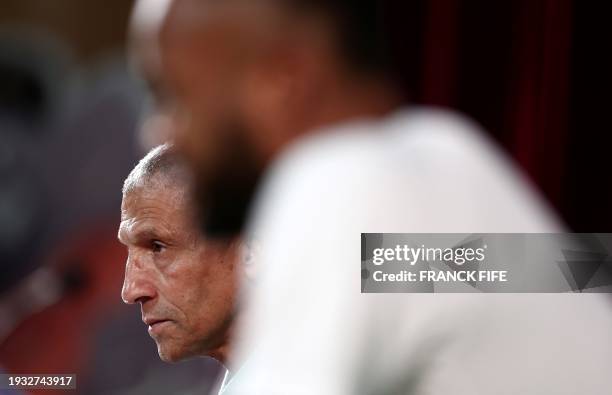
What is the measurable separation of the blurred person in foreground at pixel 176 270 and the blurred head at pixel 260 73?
678 millimetres

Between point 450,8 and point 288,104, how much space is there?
1172mm

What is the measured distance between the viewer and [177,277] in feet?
4.38

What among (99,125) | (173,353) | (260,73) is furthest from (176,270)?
(260,73)

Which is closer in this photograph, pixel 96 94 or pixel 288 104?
pixel 288 104

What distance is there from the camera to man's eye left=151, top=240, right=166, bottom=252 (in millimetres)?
1350

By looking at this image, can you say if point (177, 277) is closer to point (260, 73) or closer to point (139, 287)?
point (139, 287)

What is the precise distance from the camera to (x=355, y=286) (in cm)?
55

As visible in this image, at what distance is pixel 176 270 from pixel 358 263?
80 cm

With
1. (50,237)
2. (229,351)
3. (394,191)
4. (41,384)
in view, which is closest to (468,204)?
(394,191)

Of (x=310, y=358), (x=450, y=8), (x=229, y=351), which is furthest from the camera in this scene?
(x=450, y=8)

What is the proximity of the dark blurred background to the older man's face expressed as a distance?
44 centimetres

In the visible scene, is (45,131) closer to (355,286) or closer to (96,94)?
(96,94)

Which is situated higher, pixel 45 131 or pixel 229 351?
pixel 45 131

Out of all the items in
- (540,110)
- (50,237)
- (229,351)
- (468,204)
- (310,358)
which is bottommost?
(310,358)
